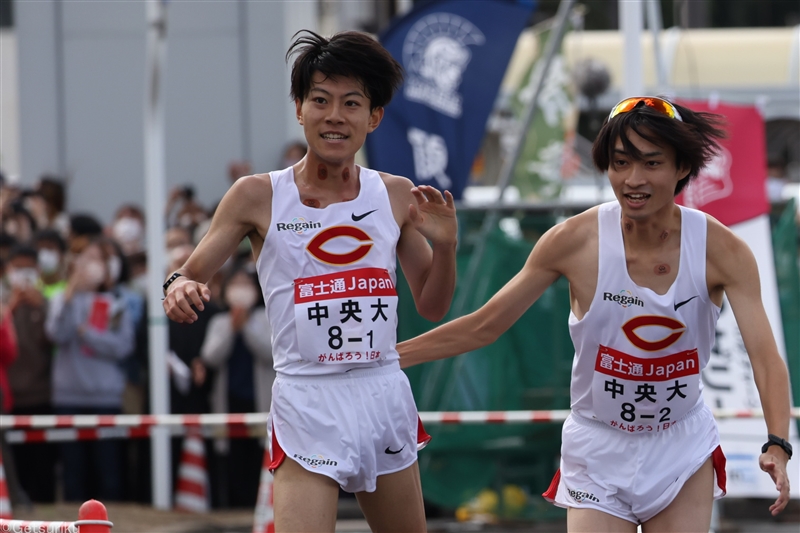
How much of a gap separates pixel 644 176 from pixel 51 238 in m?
7.43

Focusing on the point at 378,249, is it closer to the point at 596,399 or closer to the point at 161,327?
the point at 596,399

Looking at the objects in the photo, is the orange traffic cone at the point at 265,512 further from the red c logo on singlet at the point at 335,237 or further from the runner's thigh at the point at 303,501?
the red c logo on singlet at the point at 335,237

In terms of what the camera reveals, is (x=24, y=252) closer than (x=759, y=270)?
No

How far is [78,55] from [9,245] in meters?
4.29

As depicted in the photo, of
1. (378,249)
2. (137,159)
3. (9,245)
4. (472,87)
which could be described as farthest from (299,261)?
(137,159)

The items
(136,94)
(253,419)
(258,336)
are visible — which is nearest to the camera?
(253,419)

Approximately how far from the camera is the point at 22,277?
1027 centimetres

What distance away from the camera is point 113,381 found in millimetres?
10133

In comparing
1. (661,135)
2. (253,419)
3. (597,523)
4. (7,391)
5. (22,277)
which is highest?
(661,135)

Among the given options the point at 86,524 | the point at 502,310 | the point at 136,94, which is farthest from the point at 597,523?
the point at 136,94

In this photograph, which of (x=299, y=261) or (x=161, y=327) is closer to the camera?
(x=299, y=261)

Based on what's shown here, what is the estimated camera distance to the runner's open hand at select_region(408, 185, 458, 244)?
15.6 feet

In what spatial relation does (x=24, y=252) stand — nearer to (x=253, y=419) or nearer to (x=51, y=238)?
(x=51, y=238)

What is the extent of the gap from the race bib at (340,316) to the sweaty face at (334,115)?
0.46 metres
